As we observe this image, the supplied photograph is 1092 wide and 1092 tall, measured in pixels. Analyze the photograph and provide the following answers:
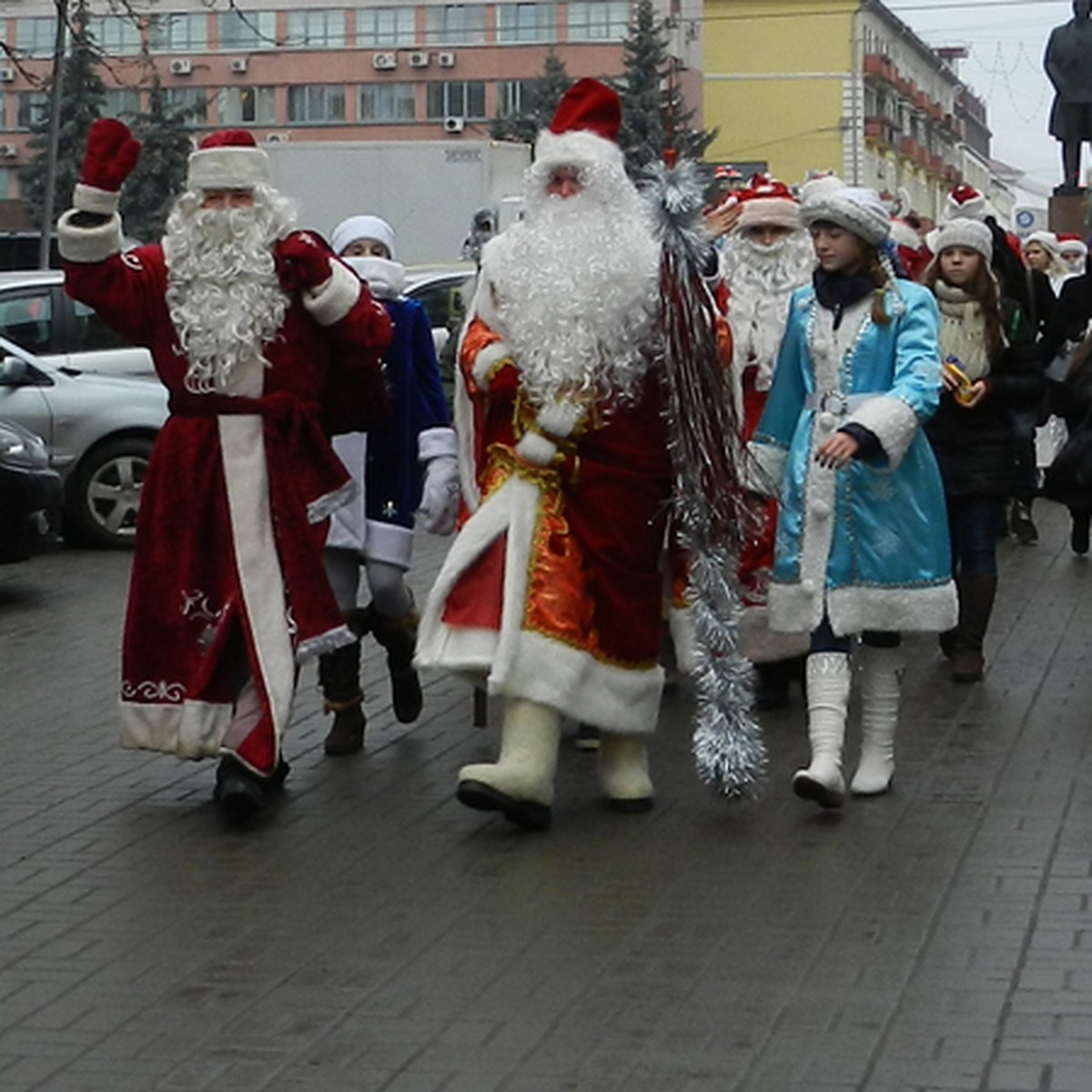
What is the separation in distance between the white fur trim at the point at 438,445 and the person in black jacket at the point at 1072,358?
273cm

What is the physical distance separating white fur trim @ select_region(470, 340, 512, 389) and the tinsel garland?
1.52ft

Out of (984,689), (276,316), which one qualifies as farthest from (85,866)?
(984,689)

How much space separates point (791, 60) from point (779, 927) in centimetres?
10729

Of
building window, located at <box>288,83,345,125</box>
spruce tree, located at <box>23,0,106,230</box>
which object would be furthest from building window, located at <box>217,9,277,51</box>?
spruce tree, located at <box>23,0,106,230</box>

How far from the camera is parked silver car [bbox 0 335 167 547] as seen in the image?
57.2ft

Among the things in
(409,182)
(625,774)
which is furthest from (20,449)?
(409,182)

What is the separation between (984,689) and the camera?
11086 mm

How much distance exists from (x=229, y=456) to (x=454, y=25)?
99981mm

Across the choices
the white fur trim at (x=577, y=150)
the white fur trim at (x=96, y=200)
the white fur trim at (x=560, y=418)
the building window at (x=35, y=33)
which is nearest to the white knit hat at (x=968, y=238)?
the white fur trim at (x=577, y=150)

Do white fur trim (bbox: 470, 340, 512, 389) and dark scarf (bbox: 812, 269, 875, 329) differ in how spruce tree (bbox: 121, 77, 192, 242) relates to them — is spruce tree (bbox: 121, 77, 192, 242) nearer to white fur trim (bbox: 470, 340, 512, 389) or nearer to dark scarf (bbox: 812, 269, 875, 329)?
dark scarf (bbox: 812, 269, 875, 329)

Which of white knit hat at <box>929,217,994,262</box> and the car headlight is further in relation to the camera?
the car headlight

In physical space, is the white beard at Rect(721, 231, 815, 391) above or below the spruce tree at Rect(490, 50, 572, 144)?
below

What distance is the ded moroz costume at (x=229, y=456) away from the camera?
8508 millimetres

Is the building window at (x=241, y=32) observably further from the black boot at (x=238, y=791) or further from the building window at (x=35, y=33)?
the black boot at (x=238, y=791)
